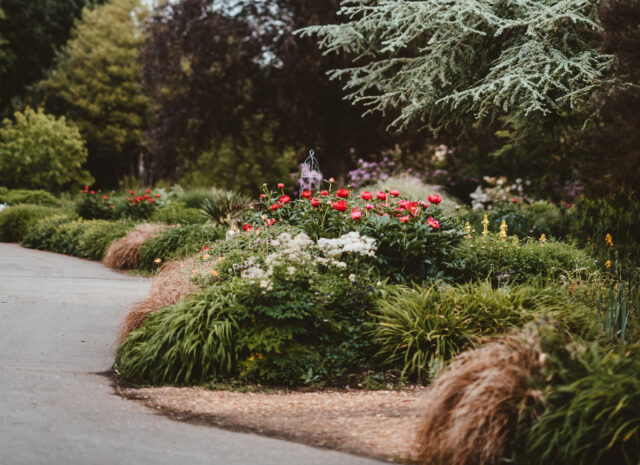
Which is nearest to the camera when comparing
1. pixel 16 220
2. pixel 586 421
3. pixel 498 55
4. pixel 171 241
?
pixel 586 421

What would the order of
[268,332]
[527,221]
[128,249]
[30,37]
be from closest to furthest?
[268,332]
[128,249]
[527,221]
[30,37]

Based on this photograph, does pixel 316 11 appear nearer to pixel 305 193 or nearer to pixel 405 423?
pixel 305 193

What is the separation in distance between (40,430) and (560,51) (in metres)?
7.96

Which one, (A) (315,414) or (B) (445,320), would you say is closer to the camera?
(A) (315,414)

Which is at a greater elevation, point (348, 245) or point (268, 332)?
point (348, 245)

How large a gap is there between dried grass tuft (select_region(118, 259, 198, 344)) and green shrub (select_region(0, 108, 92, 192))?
19.0 metres

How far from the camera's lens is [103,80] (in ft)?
102

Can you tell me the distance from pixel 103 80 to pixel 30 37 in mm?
6327

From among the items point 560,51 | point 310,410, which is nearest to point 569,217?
point 560,51

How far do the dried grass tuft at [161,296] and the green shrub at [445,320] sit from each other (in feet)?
6.49

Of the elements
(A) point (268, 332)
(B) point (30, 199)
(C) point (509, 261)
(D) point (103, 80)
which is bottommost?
(A) point (268, 332)

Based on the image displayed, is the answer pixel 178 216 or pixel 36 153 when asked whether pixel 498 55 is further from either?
pixel 36 153

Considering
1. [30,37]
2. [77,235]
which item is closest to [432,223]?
[77,235]

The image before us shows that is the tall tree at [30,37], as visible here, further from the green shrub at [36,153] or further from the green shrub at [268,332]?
the green shrub at [268,332]
